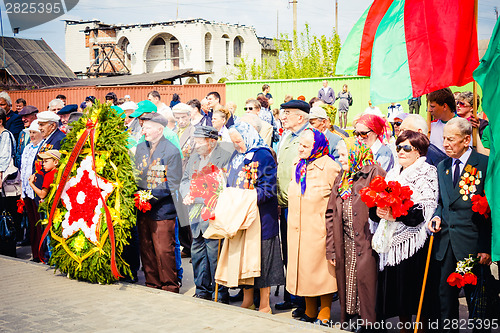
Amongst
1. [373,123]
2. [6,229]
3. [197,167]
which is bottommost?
[6,229]

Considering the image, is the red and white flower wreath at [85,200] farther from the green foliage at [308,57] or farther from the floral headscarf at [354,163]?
the green foliage at [308,57]

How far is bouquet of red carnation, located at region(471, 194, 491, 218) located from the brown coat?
899mm

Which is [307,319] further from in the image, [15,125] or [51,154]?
[15,125]

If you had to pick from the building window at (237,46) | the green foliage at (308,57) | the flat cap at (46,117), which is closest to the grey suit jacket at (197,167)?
the flat cap at (46,117)

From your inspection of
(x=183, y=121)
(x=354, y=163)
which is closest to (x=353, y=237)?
(x=354, y=163)

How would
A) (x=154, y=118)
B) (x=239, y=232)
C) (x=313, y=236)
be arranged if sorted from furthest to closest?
(x=154, y=118) → (x=239, y=232) → (x=313, y=236)

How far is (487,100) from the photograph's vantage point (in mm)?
5195

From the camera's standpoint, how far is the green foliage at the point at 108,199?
749 cm

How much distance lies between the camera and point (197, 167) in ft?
23.9

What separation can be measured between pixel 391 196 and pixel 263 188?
178 cm

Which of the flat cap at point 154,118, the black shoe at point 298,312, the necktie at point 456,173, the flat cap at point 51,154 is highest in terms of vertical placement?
the flat cap at point 154,118

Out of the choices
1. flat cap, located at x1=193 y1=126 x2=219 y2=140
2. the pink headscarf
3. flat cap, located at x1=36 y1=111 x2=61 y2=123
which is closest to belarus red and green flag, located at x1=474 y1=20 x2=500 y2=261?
the pink headscarf

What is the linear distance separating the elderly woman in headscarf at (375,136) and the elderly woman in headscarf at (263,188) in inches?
44.9

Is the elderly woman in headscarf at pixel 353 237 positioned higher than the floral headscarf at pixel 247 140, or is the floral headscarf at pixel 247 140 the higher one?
the floral headscarf at pixel 247 140
